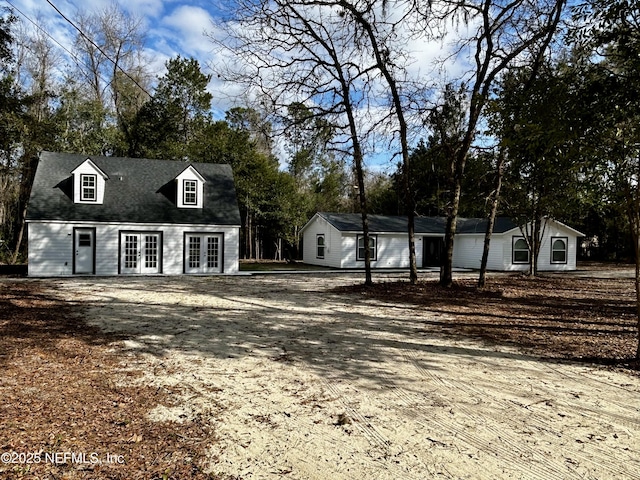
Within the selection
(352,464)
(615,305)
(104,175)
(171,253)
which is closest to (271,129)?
(171,253)

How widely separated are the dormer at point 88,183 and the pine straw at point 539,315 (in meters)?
11.8

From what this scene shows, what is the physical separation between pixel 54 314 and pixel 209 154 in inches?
805

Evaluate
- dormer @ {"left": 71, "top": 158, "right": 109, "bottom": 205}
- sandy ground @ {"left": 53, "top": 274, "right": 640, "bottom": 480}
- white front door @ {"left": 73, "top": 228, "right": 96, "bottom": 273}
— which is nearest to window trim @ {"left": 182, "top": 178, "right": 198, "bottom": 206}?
dormer @ {"left": 71, "top": 158, "right": 109, "bottom": 205}

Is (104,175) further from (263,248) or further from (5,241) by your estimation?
(263,248)

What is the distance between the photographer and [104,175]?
725 inches

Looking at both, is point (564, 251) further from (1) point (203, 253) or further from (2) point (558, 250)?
(1) point (203, 253)

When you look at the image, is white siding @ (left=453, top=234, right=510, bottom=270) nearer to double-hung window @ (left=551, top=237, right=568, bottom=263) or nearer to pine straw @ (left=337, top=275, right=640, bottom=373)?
double-hung window @ (left=551, top=237, right=568, bottom=263)

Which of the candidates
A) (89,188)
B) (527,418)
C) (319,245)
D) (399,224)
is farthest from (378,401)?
(399,224)

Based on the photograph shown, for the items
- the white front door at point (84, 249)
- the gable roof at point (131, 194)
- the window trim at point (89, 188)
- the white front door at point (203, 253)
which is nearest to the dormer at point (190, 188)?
the gable roof at point (131, 194)

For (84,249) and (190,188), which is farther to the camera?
(190,188)

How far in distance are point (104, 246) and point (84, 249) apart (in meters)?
0.77

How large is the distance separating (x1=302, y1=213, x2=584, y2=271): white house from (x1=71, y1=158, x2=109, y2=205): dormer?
11911 mm

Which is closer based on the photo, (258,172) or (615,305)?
(615,305)

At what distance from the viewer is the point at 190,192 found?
19609 millimetres
